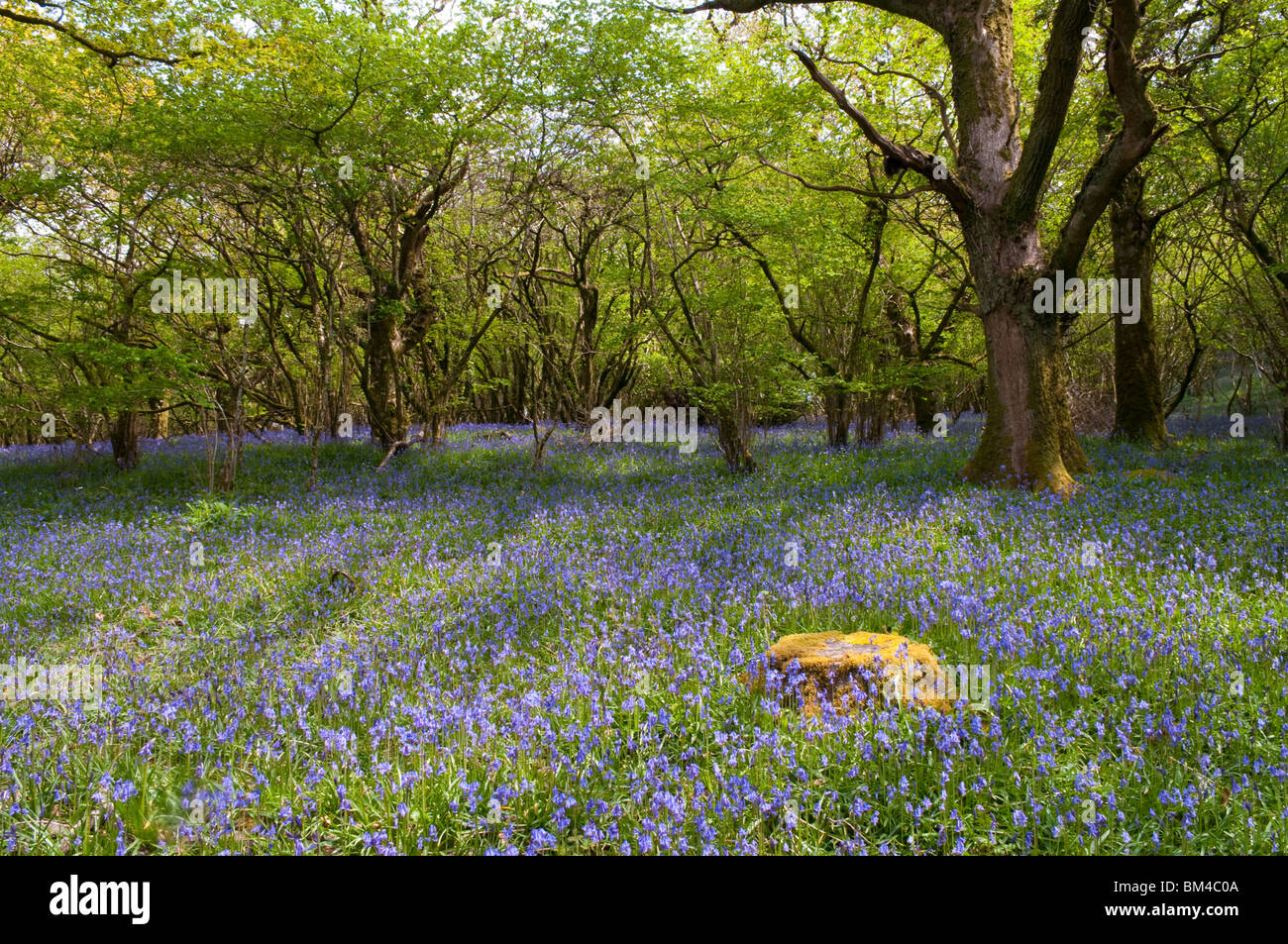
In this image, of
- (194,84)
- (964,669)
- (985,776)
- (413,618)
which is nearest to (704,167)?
(194,84)

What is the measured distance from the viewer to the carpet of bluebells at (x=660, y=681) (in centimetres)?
267

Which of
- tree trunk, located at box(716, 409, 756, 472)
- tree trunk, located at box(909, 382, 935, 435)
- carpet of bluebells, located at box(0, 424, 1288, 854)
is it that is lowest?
carpet of bluebells, located at box(0, 424, 1288, 854)

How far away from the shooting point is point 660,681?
3.83 metres

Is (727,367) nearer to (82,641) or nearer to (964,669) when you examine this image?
(964,669)

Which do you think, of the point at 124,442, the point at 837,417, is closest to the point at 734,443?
the point at 837,417

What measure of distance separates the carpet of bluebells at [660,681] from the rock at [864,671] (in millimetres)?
138

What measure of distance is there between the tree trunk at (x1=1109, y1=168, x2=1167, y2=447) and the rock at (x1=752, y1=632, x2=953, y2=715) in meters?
10.4

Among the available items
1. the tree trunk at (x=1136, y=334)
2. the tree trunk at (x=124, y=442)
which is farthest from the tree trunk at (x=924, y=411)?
the tree trunk at (x=124, y=442)

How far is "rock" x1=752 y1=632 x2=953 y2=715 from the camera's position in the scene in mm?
3336

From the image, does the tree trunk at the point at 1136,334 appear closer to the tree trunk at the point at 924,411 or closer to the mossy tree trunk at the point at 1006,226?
the mossy tree trunk at the point at 1006,226

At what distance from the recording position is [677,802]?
8.53 ft

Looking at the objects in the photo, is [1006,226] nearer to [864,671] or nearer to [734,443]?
[734,443]

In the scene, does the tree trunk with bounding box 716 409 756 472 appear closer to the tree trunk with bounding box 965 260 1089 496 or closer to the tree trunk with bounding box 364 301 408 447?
the tree trunk with bounding box 965 260 1089 496

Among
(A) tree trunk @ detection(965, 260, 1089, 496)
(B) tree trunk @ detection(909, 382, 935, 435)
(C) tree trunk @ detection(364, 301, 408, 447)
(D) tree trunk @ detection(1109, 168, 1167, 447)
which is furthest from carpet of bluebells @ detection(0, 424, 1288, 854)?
(B) tree trunk @ detection(909, 382, 935, 435)
